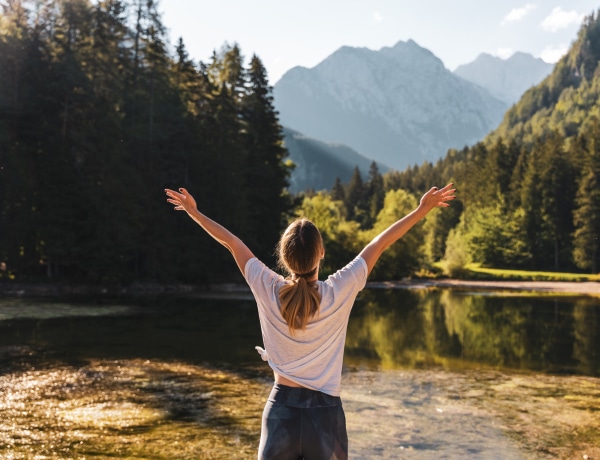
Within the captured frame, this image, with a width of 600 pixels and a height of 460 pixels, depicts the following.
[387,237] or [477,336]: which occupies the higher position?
[387,237]

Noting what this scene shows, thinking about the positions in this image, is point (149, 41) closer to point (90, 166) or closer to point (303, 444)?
point (90, 166)

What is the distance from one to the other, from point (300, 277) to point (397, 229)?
27.8 inches

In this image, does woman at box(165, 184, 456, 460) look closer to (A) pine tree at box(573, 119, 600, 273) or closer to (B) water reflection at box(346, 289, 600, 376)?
(B) water reflection at box(346, 289, 600, 376)

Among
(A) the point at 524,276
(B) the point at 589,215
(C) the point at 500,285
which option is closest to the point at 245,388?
(C) the point at 500,285

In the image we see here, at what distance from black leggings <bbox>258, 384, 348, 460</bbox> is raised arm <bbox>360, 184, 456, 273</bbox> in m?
0.76

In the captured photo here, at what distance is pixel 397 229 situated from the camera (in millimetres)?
3379

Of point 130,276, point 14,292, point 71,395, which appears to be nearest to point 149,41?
point 130,276

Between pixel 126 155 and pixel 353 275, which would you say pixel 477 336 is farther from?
pixel 126 155

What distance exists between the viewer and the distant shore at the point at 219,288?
37812mm

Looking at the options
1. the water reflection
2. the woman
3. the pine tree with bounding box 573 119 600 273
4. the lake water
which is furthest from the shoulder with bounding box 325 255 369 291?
the pine tree with bounding box 573 119 600 273

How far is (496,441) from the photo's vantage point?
9.77 meters

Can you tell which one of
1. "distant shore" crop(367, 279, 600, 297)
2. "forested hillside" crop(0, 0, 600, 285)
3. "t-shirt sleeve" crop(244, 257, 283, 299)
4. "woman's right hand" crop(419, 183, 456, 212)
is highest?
"forested hillside" crop(0, 0, 600, 285)

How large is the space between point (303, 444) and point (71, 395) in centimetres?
1030

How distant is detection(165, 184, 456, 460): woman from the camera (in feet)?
9.61
